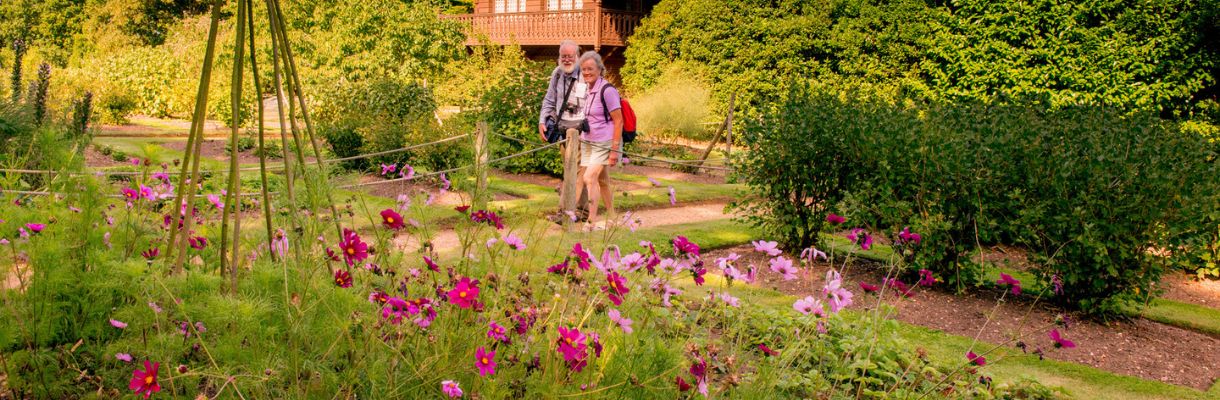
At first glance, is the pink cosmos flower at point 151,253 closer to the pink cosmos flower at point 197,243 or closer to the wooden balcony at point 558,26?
the pink cosmos flower at point 197,243

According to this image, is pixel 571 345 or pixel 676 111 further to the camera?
pixel 676 111

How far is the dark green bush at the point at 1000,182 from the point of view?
4.73 m

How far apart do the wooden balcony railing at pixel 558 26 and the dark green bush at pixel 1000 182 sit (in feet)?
51.3

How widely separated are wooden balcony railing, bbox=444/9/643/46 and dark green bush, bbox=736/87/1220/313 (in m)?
15.6

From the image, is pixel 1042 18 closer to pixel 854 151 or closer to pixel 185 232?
pixel 854 151

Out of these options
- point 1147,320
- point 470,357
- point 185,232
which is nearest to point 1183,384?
point 1147,320

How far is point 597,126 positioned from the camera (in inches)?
265

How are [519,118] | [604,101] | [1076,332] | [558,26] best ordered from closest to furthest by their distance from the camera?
[1076,332] → [604,101] → [519,118] → [558,26]

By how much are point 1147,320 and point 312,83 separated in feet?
43.8

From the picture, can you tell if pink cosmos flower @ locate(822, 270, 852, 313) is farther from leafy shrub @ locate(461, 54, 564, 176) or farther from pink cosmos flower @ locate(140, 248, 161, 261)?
leafy shrub @ locate(461, 54, 564, 176)

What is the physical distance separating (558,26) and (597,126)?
1801 cm

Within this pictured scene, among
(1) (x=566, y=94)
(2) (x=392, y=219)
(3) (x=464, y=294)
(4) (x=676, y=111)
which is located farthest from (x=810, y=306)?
(4) (x=676, y=111)

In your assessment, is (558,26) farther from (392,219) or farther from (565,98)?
(392,219)

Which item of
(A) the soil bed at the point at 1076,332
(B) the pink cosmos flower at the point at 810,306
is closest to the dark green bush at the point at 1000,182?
(A) the soil bed at the point at 1076,332
